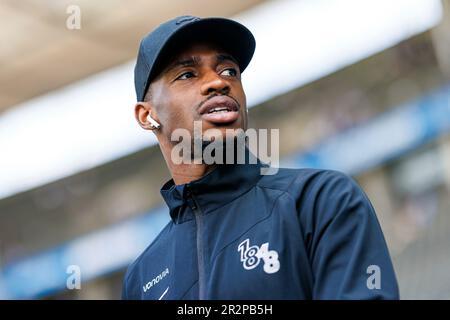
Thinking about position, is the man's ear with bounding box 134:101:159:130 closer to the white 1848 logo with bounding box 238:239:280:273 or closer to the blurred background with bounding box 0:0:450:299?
the white 1848 logo with bounding box 238:239:280:273

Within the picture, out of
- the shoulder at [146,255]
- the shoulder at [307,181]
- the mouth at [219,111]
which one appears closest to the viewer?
the shoulder at [307,181]

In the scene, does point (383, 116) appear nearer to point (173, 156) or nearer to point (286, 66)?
point (286, 66)

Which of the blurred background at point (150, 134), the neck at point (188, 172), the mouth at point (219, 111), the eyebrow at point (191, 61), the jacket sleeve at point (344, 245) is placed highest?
the blurred background at point (150, 134)

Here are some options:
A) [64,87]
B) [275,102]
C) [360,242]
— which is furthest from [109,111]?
[360,242]

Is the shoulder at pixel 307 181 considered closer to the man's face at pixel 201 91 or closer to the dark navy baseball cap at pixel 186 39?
the man's face at pixel 201 91

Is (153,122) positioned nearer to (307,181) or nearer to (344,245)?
(307,181)

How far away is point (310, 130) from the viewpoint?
165 inches

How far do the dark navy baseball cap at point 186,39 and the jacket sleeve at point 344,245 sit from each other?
0.41 meters

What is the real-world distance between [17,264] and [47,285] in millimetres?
332

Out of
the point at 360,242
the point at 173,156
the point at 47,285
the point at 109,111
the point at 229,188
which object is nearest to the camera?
the point at 360,242

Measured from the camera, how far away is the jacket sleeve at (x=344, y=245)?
1.27 meters

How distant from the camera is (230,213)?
153cm

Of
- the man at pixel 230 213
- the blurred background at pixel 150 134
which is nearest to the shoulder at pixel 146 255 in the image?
the man at pixel 230 213

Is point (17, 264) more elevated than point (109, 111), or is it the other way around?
point (109, 111)
